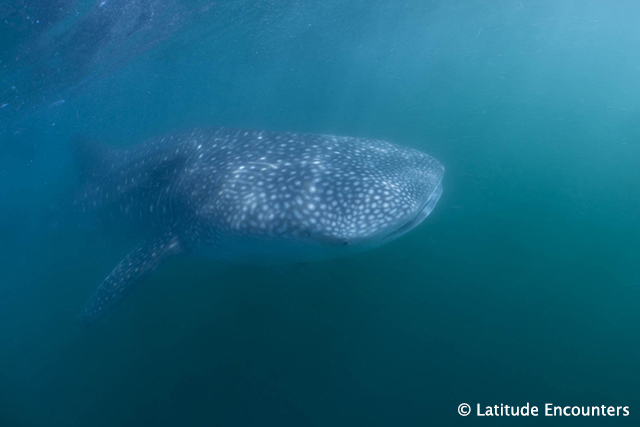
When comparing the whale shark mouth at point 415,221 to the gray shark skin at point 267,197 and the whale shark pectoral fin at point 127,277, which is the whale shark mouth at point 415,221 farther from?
the whale shark pectoral fin at point 127,277

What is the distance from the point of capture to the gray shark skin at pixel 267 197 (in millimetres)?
3885

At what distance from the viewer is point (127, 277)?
5480 millimetres

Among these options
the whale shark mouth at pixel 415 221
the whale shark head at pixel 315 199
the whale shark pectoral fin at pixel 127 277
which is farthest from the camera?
the whale shark pectoral fin at pixel 127 277

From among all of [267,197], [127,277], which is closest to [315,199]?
[267,197]

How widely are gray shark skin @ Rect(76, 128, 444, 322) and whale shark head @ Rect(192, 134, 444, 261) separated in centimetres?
1

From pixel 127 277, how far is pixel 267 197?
3.17 metres

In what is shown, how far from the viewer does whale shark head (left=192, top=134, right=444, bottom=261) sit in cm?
382

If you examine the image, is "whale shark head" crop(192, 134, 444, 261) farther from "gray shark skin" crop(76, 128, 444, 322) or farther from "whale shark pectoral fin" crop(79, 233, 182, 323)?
"whale shark pectoral fin" crop(79, 233, 182, 323)

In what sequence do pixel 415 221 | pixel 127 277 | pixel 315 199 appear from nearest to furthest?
pixel 315 199, pixel 415 221, pixel 127 277

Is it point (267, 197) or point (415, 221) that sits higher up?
point (267, 197)

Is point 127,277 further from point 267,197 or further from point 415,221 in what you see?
point 415,221

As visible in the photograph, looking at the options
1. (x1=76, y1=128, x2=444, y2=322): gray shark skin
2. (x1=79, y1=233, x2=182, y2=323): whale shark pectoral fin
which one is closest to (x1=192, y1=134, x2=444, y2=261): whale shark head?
(x1=76, y1=128, x2=444, y2=322): gray shark skin

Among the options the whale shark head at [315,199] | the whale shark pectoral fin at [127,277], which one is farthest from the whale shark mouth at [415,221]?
the whale shark pectoral fin at [127,277]

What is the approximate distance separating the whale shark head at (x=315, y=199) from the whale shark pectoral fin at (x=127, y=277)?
1.23 m
